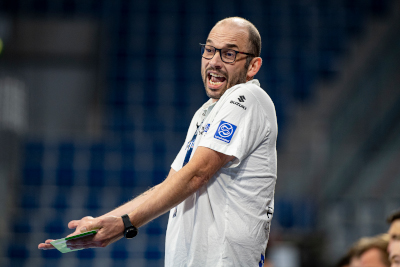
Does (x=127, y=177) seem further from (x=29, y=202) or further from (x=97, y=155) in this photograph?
(x=29, y=202)

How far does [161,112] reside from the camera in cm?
884

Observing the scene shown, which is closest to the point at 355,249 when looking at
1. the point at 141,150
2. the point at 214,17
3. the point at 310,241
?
the point at 310,241

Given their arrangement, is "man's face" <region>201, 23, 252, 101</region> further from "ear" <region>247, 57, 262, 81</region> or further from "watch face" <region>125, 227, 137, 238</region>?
"watch face" <region>125, 227, 137, 238</region>

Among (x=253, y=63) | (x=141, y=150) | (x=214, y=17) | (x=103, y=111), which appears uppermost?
(x=214, y=17)

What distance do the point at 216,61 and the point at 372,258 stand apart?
1.69 meters

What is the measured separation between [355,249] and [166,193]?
1872 mm

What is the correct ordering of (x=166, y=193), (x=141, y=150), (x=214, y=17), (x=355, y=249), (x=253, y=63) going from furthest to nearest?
(x=214, y=17), (x=141, y=150), (x=355, y=249), (x=253, y=63), (x=166, y=193)

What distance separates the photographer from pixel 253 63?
226 centimetres

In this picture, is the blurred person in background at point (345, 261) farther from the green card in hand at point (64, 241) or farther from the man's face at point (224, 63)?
the green card in hand at point (64, 241)

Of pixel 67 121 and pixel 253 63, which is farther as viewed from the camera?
pixel 67 121

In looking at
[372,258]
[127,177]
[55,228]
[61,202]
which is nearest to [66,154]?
[61,202]

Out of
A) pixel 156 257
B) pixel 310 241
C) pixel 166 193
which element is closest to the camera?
pixel 166 193

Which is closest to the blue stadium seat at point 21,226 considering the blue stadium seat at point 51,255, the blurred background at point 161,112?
the blurred background at point 161,112

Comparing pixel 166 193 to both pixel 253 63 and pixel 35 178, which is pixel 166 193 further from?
pixel 35 178
